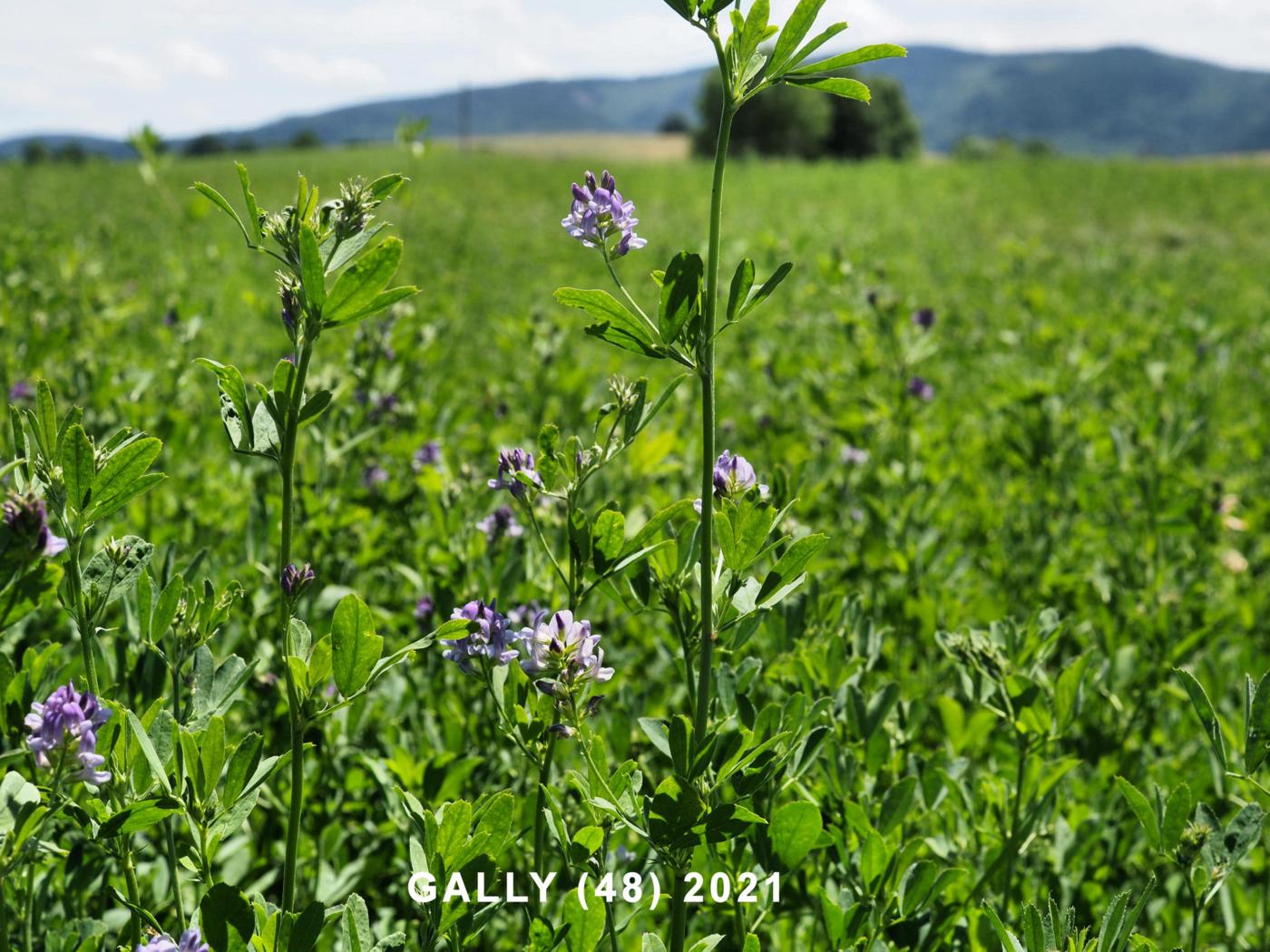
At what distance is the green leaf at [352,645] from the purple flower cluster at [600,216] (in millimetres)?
471

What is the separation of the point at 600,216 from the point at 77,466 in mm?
621

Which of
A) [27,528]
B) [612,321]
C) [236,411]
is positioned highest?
[612,321]

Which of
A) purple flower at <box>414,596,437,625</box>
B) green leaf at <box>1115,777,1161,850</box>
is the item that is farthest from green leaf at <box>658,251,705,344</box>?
purple flower at <box>414,596,437,625</box>

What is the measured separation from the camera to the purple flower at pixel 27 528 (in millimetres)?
1009

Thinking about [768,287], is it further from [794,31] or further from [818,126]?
[818,126]

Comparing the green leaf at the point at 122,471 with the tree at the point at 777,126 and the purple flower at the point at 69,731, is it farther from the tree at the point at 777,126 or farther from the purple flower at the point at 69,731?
the tree at the point at 777,126

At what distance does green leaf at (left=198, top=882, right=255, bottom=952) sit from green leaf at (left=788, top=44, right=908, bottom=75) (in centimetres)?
100

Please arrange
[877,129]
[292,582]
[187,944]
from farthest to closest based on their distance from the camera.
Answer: [877,129] → [292,582] → [187,944]

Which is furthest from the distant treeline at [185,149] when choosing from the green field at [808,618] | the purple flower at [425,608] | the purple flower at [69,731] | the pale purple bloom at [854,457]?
the purple flower at [69,731]

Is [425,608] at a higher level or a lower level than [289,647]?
lower

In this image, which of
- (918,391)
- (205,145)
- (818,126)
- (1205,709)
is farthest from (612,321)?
(205,145)

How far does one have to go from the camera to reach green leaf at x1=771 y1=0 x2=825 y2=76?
3.20 ft

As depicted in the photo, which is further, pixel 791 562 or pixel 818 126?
pixel 818 126

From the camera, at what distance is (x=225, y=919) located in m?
0.97
